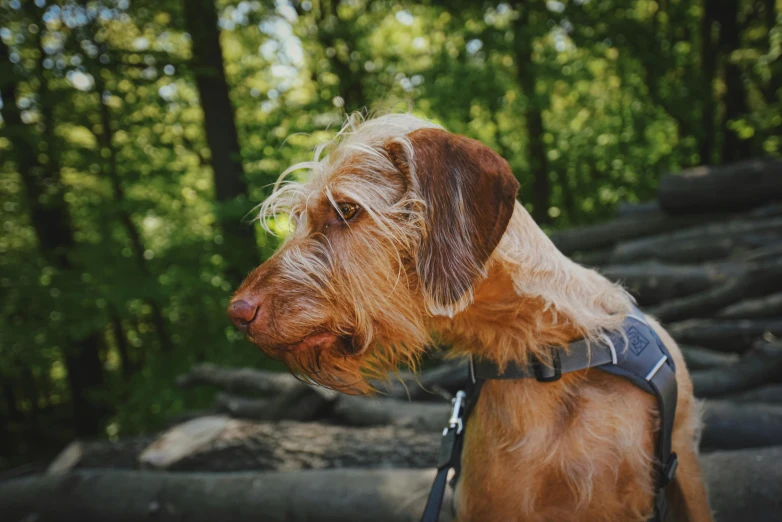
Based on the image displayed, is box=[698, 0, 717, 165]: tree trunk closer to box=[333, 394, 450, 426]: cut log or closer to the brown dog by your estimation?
box=[333, 394, 450, 426]: cut log

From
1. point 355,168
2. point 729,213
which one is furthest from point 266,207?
point 729,213

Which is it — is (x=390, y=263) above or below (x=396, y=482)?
above

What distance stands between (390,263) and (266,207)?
0.65 meters

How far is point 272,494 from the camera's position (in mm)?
3100

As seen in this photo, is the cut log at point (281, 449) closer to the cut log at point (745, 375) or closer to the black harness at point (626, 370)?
the black harness at point (626, 370)

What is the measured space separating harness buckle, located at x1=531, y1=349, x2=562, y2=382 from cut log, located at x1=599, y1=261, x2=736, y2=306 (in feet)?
11.4

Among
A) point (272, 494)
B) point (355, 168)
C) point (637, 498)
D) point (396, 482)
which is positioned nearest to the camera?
point (355, 168)

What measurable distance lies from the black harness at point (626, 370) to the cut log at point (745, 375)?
1.95 meters

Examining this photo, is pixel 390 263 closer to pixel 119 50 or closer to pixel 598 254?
pixel 598 254

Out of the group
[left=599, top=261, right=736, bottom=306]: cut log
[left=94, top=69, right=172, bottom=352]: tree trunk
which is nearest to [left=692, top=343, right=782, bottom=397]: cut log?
[left=599, top=261, right=736, bottom=306]: cut log

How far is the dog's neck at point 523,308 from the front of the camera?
183 centimetres

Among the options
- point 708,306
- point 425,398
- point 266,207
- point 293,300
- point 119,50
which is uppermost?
point 119,50

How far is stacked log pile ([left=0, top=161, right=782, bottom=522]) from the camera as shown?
2834mm

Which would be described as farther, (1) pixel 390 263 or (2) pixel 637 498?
(2) pixel 637 498
